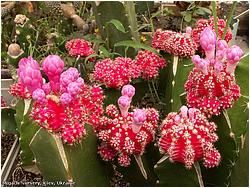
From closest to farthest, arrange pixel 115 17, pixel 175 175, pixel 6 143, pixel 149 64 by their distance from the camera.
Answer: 1. pixel 175 175
2. pixel 149 64
3. pixel 115 17
4. pixel 6 143

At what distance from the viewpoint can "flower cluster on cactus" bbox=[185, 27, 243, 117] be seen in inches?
37.9

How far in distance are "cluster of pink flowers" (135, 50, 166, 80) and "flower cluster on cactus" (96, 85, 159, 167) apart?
0.20 meters

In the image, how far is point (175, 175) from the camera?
98 centimetres

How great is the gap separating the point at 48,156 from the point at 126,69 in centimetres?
33

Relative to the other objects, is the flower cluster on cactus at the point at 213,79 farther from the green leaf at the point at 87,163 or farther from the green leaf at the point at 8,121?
the green leaf at the point at 8,121

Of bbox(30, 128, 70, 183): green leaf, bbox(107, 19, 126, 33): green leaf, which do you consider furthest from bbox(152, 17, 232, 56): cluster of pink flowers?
bbox(30, 128, 70, 183): green leaf

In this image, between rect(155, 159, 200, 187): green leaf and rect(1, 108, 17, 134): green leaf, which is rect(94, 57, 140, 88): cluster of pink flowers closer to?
rect(155, 159, 200, 187): green leaf

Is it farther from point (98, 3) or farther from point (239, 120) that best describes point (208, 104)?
point (98, 3)

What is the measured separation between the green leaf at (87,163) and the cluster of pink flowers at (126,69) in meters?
0.16

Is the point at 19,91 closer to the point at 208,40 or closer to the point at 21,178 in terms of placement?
the point at 21,178

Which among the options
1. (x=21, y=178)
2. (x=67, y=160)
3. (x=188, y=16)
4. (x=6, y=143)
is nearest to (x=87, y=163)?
(x=67, y=160)

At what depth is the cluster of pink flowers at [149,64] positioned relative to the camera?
124 centimetres

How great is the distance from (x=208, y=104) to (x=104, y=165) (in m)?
0.31

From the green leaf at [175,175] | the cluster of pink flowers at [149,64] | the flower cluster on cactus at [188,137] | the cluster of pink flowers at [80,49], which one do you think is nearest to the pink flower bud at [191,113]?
the flower cluster on cactus at [188,137]
